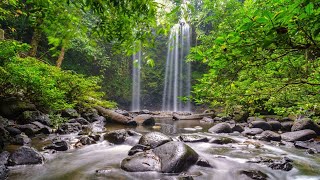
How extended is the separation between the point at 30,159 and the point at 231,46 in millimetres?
4306

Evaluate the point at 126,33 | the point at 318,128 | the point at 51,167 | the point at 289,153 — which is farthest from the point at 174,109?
the point at 126,33

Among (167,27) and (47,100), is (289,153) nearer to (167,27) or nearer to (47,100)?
(167,27)

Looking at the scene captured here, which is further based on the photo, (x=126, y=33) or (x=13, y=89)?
(x=13, y=89)

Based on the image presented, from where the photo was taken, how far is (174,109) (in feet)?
86.1

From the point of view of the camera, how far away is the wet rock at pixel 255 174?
163 inches

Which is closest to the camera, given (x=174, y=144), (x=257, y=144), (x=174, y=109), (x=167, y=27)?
(x=167, y=27)

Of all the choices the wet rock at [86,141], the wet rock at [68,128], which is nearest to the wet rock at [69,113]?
the wet rock at [68,128]

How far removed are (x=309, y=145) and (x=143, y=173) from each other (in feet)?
18.2

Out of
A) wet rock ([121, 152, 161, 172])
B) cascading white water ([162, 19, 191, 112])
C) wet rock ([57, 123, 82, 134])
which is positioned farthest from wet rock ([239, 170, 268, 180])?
cascading white water ([162, 19, 191, 112])

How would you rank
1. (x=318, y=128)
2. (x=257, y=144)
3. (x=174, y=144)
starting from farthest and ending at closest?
(x=318, y=128) → (x=257, y=144) → (x=174, y=144)

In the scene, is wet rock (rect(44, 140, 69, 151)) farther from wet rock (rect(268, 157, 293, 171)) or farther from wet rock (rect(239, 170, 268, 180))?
wet rock (rect(268, 157, 293, 171))

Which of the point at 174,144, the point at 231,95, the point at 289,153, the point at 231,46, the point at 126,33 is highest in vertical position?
the point at 126,33

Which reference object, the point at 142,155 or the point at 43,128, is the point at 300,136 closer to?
the point at 142,155

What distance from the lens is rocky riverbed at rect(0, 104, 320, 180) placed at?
420 cm
